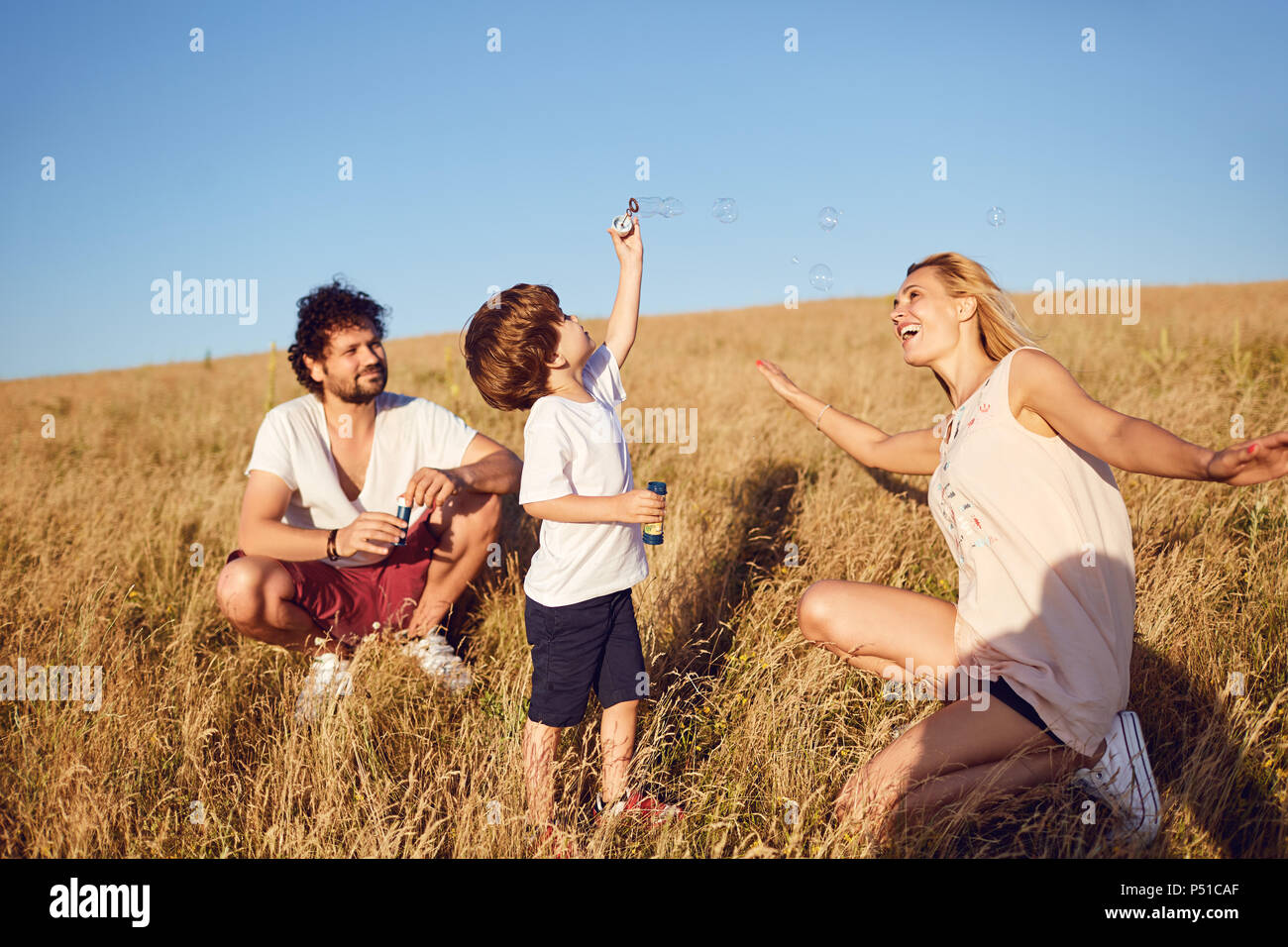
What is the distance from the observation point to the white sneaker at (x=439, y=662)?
3188 mm

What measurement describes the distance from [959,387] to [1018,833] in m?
1.48

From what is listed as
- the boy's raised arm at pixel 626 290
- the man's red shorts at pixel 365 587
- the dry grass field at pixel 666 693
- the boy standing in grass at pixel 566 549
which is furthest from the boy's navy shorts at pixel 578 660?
the man's red shorts at pixel 365 587

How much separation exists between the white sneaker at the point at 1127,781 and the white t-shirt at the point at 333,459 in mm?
2851

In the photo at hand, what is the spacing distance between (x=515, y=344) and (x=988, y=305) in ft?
5.44

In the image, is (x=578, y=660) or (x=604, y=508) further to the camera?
(x=578, y=660)

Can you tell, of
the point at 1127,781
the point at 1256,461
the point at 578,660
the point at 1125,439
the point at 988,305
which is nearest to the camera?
the point at 1256,461

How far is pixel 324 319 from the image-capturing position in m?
3.68

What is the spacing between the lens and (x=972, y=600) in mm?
2553

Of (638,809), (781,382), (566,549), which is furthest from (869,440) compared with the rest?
(638,809)

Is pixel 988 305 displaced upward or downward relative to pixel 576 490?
upward

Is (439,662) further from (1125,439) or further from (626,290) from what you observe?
(1125,439)

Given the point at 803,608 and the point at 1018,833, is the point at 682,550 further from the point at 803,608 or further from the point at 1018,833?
the point at 1018,833

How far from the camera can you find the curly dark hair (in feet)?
12.0
